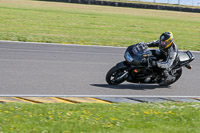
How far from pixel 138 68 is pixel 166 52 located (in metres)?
0.84

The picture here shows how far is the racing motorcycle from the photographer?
30.5ft

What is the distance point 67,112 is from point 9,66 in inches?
187

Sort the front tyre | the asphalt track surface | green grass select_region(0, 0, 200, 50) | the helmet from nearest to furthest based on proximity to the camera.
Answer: the asphalt track surface, the helmet, the front tyre, green grass select_region(0, 0, 200, 50)

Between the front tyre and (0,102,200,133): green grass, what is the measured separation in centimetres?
184

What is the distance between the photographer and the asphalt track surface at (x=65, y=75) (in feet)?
29.1

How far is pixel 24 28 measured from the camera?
20.2 meters

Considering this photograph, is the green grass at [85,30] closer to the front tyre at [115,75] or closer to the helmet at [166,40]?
the front tyre at [115,75]

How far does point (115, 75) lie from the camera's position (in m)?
9.50

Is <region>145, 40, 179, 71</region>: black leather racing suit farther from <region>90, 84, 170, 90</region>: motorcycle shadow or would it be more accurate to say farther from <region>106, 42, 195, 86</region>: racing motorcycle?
<region>90, 84, 170, 90</region>: motorcycle shadow

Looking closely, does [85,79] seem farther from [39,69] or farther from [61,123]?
[61,123]

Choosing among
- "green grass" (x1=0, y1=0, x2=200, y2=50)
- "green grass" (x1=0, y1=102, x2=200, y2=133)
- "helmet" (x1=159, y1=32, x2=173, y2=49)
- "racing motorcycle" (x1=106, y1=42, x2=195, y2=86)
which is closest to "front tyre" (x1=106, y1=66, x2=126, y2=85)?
"racing motorcycle" (x1=106, y1=42, x2=195, y2=86)

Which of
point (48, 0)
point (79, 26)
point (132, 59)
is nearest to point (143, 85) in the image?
point (132, 59)

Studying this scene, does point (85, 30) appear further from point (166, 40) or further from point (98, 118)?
point (98, 118)

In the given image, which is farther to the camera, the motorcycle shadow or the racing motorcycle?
the motorcycle shadow
